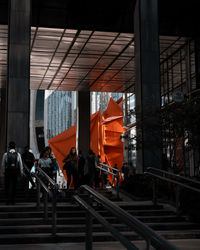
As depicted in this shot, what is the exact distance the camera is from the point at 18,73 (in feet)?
52.9

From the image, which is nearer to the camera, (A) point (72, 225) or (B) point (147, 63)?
(A) point (72, 225)

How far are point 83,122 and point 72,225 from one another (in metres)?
24.0

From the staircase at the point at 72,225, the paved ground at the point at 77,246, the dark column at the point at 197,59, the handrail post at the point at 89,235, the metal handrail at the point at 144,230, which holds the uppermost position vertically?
the dark column at the point at 197,59

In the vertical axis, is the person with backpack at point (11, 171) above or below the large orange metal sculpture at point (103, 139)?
below

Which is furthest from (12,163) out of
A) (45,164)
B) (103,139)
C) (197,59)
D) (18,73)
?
(103,139)

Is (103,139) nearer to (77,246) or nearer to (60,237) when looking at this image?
(60,237)

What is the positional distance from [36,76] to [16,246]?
2311 cm

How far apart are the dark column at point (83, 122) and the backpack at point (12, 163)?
2063cm

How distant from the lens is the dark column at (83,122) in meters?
31.5

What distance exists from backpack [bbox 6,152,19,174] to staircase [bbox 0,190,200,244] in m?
1.23

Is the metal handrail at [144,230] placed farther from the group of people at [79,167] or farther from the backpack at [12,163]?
the group of people at [79,167]

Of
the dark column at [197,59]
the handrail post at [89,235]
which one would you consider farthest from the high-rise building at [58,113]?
the handrail post at [89,235]

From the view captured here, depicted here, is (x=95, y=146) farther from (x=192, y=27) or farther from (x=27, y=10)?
(x=27, y=10)

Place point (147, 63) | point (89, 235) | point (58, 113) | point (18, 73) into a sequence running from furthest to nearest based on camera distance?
point (58, 113) < point (147, 63) < point (18, 73) < point (89, 235)
